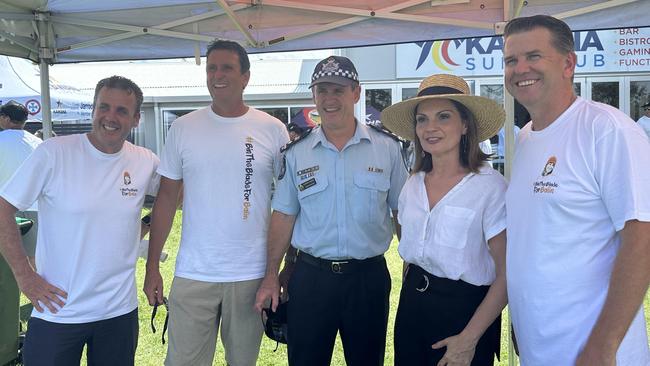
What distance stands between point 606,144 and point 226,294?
1866 mm

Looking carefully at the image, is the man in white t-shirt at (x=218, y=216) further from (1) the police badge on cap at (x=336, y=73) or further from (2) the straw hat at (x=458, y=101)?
(2) the straw hat at (x=458, y=101)

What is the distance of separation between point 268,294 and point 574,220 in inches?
59.5

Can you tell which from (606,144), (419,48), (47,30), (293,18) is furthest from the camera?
(419,48)

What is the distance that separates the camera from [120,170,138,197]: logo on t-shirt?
2.41m

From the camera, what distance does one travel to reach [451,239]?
196 cm

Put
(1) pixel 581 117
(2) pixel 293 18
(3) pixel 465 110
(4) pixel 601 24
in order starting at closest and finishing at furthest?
(1) pixel 581 117 < (3) pixel 465 110 < (4) pixel 601 24 < (2) pixel 293 18

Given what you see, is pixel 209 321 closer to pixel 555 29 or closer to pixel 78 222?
pixel 78 222

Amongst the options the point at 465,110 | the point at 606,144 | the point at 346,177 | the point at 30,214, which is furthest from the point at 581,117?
the point at 30,214

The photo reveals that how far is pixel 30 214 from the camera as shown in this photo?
5.54 metres

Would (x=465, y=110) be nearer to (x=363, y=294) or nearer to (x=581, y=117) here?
(x=581, y=117)

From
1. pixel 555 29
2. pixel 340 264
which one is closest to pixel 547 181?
pixel 555 29

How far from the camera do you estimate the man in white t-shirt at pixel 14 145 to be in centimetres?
526

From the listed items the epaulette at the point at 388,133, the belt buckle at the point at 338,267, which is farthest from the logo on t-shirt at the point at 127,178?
the epaulette at the point at 388,133

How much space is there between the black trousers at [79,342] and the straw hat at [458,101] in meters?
1.64
